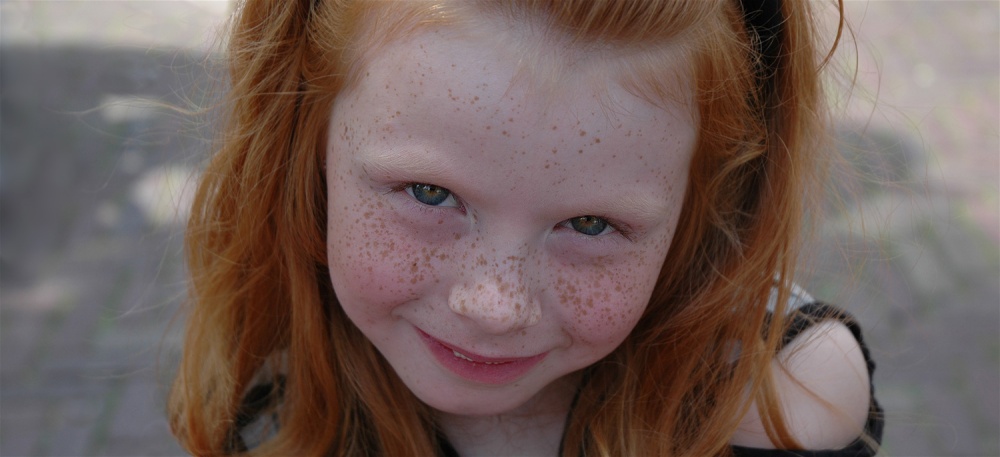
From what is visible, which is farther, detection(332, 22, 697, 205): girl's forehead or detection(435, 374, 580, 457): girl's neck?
detection(435, 374, 580, 457): girl's neck

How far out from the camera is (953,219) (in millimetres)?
2656

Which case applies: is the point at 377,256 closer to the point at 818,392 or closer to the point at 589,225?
the point at 589,225

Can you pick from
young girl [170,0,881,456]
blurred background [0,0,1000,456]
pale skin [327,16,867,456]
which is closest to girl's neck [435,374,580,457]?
young girl [170,0,881,456]

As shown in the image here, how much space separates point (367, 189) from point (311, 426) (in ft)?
1.42

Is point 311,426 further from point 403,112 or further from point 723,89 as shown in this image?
point 723,89

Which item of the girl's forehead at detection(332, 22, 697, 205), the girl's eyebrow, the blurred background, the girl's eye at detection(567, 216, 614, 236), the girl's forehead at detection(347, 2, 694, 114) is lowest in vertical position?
the blurred background

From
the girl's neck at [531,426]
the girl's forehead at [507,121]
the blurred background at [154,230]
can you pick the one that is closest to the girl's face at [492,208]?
the girl's forehead at [507,121]

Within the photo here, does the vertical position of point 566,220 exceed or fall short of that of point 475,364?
it exceeds it

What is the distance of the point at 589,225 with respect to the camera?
0.93m

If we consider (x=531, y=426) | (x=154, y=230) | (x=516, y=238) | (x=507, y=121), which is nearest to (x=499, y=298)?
(x=516, y=238)

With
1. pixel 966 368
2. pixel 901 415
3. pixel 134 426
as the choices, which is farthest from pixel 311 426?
pixel 966 368

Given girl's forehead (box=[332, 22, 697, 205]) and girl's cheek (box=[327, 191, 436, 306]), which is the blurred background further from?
girl's forehead (box=[332, 22, 697, 205])

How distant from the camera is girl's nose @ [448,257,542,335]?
A: 2.95ft

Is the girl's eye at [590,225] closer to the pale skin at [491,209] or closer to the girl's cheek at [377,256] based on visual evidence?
the pale skin at [491,209]
